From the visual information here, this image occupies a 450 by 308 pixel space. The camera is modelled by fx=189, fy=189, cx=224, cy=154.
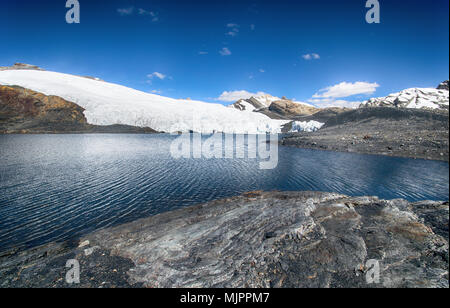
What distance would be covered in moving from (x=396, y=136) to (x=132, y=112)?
87540mm

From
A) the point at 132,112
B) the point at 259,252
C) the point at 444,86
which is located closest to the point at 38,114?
the point at 132,112

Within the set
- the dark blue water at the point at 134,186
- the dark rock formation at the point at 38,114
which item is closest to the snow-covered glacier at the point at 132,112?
the dark rock formation at the point at 38,114

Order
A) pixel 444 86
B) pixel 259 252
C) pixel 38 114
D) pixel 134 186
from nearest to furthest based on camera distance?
1. pixel 259 252
2. pixel 134 186
3. pixel 38 114
4. pixel 444 86

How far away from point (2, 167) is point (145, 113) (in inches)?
2852

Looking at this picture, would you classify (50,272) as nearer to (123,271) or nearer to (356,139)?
(123,271)

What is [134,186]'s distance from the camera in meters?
14.5

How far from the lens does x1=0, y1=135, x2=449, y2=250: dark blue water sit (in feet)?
30.1

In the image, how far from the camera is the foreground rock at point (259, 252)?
5480 mm

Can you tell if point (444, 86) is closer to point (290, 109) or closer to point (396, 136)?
point (290, 109)

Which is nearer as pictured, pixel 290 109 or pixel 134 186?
pixel 134 186

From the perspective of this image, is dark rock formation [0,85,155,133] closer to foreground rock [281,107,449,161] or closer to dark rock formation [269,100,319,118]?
foreground rock [281,107,449,161]

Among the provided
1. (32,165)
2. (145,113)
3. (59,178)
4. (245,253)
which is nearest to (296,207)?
(245,253)

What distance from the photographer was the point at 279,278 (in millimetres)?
5504

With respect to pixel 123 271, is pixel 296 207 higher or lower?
higher
